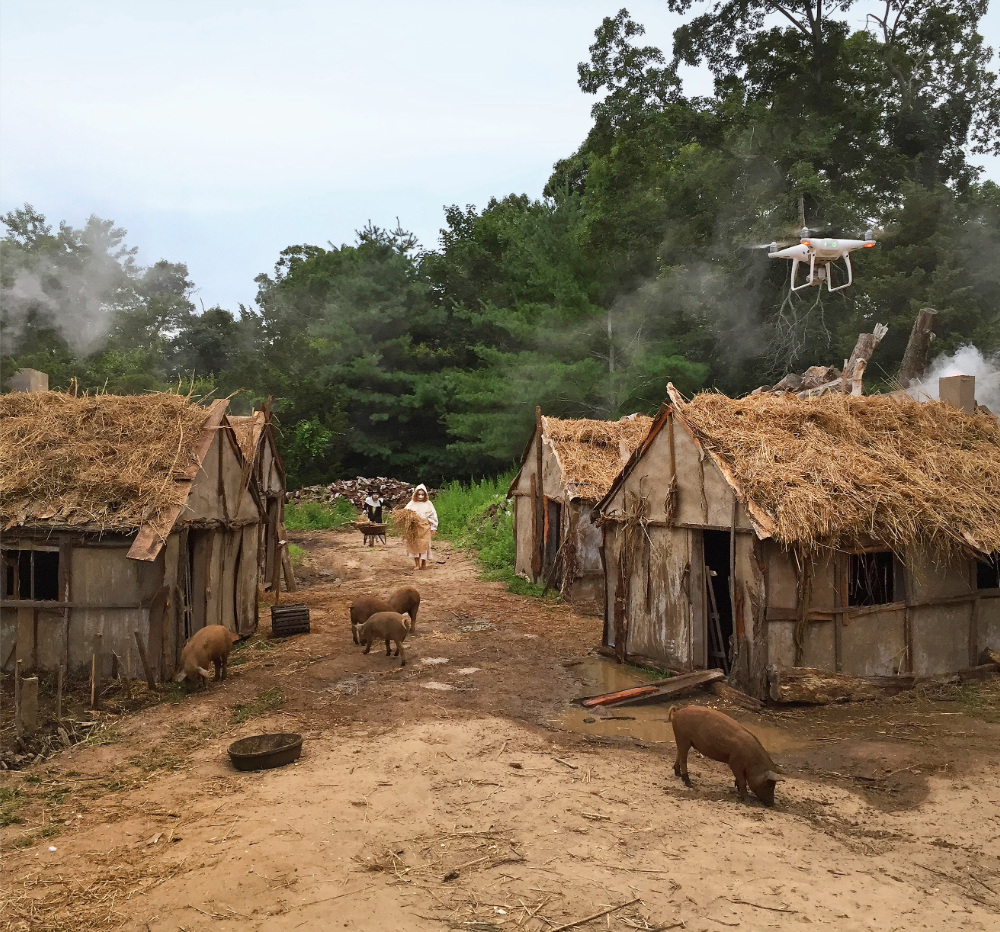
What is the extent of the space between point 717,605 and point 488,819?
6.68m

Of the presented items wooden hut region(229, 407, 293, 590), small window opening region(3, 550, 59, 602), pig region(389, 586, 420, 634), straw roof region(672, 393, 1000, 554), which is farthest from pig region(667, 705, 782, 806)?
wooden hut region(229, 407, 293, 590)

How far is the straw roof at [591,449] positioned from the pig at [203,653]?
300 inches

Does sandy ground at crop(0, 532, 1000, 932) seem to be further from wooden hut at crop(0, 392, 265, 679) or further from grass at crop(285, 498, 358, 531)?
grass at crop(285, 498, 358, 531)

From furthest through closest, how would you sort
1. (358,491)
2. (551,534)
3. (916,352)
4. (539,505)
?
(358,491) → (916,352) → (539,505) → (551,534)

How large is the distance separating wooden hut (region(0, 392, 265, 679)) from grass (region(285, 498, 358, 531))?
665 inches

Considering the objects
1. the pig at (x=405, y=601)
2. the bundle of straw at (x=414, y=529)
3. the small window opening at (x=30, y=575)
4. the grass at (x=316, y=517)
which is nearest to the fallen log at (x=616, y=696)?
the pig at (x=405, y=601)

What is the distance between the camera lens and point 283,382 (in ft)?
110

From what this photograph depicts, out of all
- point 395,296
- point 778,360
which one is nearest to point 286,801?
point 778,360

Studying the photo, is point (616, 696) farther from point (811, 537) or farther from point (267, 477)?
point (267, 477)

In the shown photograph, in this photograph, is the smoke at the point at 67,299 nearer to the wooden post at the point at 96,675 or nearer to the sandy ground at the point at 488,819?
the wooden post at the point at 96,675

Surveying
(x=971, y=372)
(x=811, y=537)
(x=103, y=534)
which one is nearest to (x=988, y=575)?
(x=811, y=537)

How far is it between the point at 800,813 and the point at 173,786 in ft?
17.5

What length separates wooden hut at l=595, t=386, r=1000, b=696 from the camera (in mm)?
9578

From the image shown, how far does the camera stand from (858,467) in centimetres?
1020
